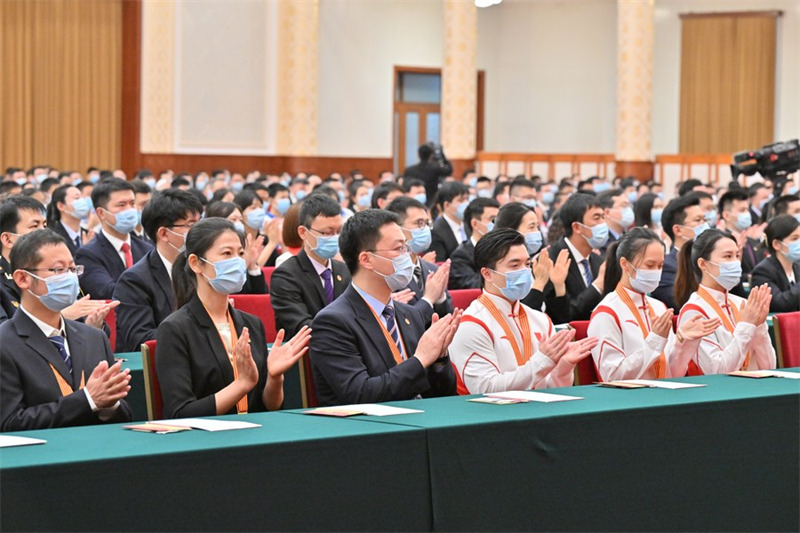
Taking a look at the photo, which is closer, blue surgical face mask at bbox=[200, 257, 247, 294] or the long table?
the long table

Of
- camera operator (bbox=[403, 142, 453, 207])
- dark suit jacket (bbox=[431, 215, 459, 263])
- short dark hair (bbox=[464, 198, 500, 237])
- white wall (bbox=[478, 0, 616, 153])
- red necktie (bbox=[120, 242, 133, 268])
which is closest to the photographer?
red necktie (bbox=[120, 242, 133, 268])

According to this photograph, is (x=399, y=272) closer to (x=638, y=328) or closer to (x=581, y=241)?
(x=638, y=328)

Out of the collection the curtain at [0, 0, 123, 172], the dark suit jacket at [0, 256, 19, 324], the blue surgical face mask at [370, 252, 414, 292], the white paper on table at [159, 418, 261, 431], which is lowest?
the white paper on table at [159, 418, 261, 431]

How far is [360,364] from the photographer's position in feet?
12.7

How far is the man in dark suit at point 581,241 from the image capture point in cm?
651

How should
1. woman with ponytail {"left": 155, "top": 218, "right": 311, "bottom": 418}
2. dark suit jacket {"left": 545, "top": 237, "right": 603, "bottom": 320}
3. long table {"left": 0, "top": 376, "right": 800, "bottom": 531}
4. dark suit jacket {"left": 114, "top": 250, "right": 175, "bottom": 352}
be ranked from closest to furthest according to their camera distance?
long table {"left": 0, "top": 376, "right": 800, "bottom": 531}
woman with ponytail {"left": 155, "top": 218, "right": 311, "bottom": 418}
dark suit jacket {"left": 114, "top": 250, "right": 175, "bottom": 352}
dark suit jacket {"left": 545, "top": 237, "right": 603, "bottom": 320}

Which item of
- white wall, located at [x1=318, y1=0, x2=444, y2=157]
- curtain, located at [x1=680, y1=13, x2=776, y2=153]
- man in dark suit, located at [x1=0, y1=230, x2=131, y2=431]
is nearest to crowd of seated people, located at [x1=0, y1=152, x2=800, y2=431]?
man in dark suit, located at [x1=0, y1=230, x2=131, y2=431]

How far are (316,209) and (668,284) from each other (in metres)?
2.20

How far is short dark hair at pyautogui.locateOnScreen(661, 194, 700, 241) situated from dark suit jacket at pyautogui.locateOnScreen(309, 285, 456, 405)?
360 cm

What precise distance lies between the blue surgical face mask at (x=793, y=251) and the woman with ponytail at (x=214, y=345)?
3.74 m

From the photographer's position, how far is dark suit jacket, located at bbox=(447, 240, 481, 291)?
7211 millimetres

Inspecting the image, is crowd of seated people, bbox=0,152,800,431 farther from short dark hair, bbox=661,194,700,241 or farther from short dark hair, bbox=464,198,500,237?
short dark hair, bbox=464,198,500,237

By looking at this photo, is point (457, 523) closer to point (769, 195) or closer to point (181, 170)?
point (769, 195)

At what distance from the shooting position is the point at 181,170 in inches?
776
